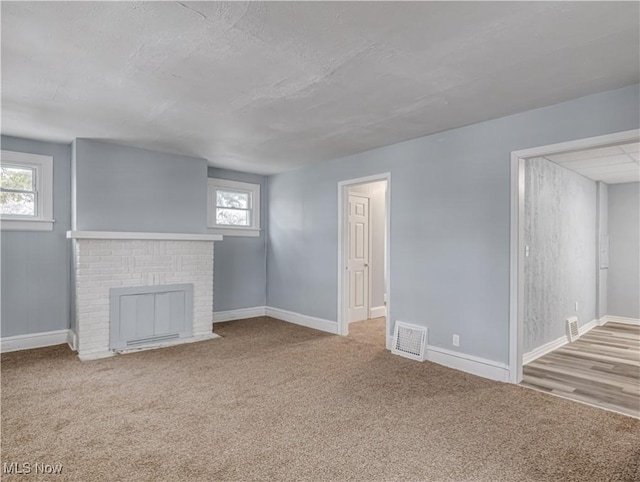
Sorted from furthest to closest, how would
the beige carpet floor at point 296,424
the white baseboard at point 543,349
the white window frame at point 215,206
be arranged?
the white window frame at point 215,206 → the white baseboard at point 543,349 → the beige carpet floor at point 296,424

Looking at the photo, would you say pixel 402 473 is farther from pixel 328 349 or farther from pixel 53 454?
pixel 328 349

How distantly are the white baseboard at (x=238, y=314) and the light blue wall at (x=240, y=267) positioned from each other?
6 centimetres

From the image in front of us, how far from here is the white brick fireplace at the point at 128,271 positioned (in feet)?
14.3

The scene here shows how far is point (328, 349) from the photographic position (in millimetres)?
4562

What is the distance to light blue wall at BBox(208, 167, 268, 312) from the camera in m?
6.16

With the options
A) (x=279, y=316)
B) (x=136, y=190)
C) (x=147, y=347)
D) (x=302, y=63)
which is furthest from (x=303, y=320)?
(x=302, y=63)

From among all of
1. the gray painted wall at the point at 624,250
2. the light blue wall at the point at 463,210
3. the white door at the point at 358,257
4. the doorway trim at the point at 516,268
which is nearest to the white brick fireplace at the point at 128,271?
the white door at the point at 358,257

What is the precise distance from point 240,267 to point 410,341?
10.7ft

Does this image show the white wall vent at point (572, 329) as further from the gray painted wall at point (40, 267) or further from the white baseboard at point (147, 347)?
the gray painted wall at point (40, 267)

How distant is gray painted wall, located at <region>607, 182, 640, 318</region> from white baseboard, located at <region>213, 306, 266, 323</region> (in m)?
6.04

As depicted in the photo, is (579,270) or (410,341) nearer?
(410,341)

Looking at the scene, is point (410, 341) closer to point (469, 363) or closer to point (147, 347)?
point (469, 363)

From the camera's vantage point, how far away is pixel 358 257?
625cm

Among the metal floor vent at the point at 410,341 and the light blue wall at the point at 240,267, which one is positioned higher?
the light blue wall at the point at 240,267
